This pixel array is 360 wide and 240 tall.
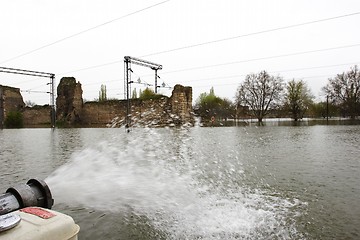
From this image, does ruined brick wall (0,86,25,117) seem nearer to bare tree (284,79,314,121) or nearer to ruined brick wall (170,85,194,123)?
ruined brick wall (170,85,194,123)

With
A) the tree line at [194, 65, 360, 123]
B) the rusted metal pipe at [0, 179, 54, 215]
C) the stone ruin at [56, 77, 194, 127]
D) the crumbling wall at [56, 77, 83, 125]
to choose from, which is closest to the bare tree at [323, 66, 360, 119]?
the tree line at [194, 65, 360, 123]

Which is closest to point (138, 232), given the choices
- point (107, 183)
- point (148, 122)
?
point (107, 183)

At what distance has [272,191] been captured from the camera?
4012 mm

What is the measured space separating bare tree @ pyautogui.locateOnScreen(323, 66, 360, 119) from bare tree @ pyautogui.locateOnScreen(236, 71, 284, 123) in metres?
12.6

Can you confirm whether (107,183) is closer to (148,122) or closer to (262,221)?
(262,221)

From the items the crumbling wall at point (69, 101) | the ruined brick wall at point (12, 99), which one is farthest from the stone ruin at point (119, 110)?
the ruined brick wall at point (12, 99)

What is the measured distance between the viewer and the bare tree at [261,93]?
44906 millimetres

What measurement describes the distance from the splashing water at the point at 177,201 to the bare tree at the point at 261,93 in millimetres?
41916

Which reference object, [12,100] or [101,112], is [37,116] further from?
[101,112]

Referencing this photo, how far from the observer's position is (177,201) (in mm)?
3592

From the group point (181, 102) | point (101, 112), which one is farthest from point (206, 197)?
point (101, 112)

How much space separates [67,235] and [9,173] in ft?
16.3

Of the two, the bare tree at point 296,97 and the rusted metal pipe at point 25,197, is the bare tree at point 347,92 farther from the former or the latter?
the rusted metal pipe at point 25,197

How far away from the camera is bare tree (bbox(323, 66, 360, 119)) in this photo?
155 ft
